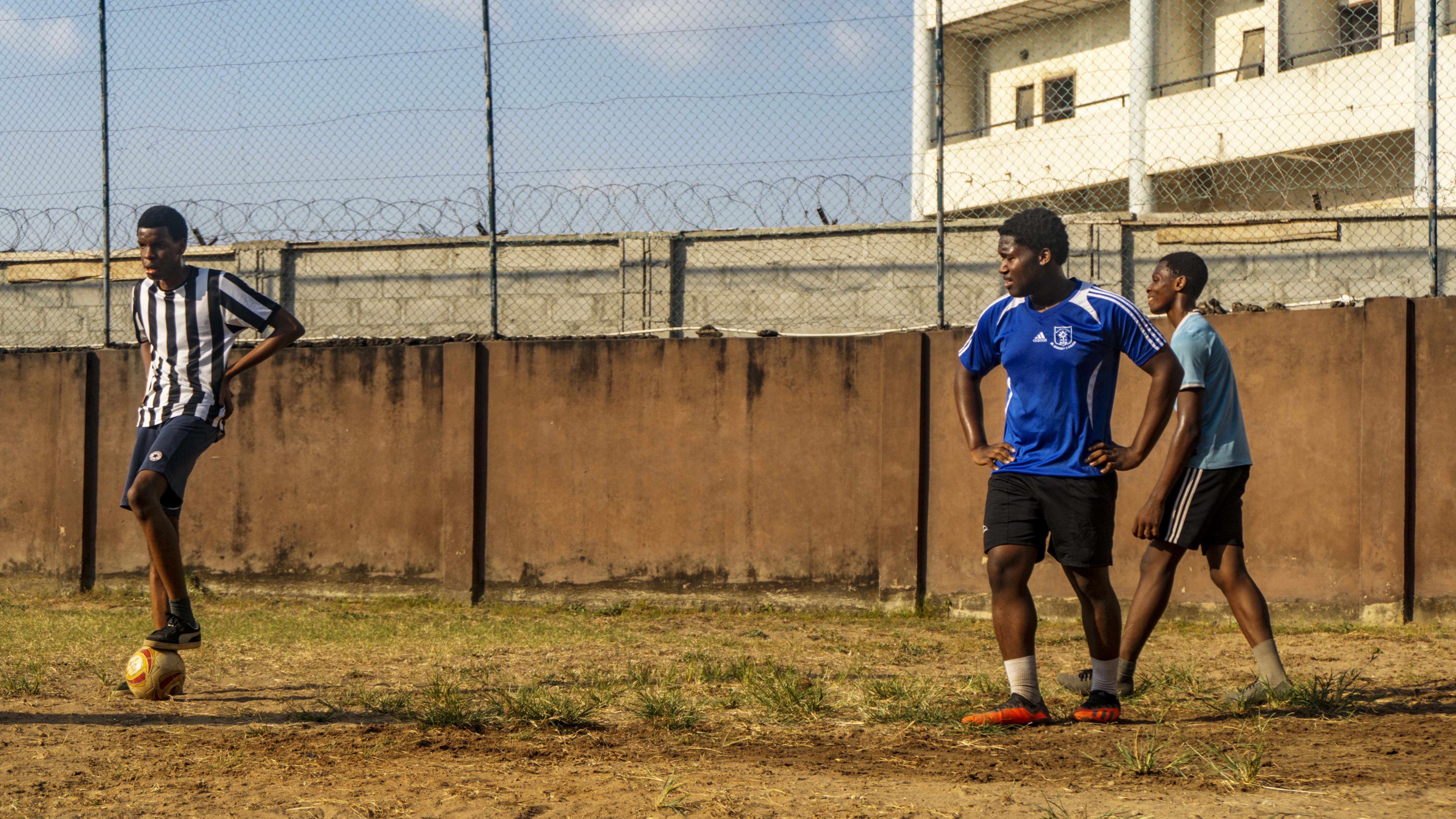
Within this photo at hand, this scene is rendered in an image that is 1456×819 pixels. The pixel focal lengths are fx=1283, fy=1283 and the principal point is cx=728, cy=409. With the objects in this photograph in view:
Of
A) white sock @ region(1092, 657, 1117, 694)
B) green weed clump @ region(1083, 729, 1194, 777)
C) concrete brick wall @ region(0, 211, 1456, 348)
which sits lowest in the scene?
green weed clump @ region(1083, 729, 1194, 777)

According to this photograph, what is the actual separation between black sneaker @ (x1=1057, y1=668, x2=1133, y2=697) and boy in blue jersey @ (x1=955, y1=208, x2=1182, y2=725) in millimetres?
398

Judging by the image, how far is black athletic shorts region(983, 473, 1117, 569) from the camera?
418 centimetres

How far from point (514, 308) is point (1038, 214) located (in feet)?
21.4

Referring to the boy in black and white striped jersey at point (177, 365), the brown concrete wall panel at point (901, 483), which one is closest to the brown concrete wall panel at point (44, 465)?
the boy in black and white striped jersey at point (177, 365)

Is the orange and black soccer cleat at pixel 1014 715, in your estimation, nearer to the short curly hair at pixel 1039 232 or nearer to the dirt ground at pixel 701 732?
the dirt ground at pixel 701 732

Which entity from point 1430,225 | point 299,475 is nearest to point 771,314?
point 299,475

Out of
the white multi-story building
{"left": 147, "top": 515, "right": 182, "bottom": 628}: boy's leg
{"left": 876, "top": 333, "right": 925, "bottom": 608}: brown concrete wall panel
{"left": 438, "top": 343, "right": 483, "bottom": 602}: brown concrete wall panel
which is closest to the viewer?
{"left": 147, "top": 515, "right": 182, "bottom": 628}: boy's leg

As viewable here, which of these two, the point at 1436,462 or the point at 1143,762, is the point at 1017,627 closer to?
the point at 1143,762

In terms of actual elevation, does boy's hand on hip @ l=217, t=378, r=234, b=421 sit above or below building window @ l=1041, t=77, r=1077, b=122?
below

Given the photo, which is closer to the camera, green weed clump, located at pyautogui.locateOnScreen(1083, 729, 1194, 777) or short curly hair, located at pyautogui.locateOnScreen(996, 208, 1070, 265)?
green weed clump, located at pyautogui.locateOnScreen(1083, 729, 1194, 777)

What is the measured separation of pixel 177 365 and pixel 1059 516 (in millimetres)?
3451

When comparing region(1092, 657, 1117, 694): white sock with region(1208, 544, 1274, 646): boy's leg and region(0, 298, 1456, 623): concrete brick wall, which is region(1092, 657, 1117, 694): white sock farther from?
region(0, 298, 1456, 623): concrete brick wall

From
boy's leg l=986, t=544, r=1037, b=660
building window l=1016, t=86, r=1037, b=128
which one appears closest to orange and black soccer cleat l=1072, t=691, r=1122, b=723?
boy's leg l=986, t=544, r=1037, b=660

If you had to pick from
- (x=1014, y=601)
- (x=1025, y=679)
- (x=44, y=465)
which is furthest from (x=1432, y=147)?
(x=44, y=465)
